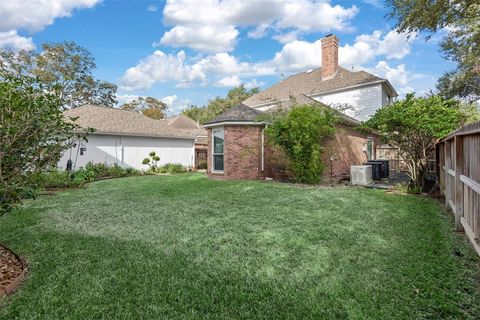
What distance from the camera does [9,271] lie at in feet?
12.1

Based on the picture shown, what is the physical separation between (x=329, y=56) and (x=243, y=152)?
1309cm

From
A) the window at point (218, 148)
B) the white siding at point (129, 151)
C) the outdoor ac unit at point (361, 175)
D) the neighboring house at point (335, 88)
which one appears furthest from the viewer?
the neighboring house at point (335, 88)

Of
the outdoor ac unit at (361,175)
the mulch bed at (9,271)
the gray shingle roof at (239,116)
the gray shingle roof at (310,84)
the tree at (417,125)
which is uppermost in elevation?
the gray shingle roof at (310,84)

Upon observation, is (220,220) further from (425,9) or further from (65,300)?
(425,9)

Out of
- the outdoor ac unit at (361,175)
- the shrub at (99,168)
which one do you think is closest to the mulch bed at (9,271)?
the outdoor ac unit at (361,175)

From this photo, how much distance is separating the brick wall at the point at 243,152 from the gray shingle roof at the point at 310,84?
615 centimetres

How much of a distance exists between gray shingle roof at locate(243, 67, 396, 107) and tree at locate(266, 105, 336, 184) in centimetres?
720

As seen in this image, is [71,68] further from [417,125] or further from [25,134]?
[417,125]

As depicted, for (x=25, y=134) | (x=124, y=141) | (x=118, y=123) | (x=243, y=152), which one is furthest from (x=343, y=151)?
(x=118, y=123)

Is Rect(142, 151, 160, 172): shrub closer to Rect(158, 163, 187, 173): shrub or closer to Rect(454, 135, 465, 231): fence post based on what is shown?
Rect(158, 163, 187, 173): shrub

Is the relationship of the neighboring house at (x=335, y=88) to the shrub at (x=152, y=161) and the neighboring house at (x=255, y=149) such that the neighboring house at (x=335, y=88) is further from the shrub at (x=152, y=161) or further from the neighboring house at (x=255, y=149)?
the shrub at (x=152, y=161)

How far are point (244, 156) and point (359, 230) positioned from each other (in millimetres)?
8154

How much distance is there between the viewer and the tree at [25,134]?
3295 millimetres

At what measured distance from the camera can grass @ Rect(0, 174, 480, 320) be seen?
2789 millimetres
